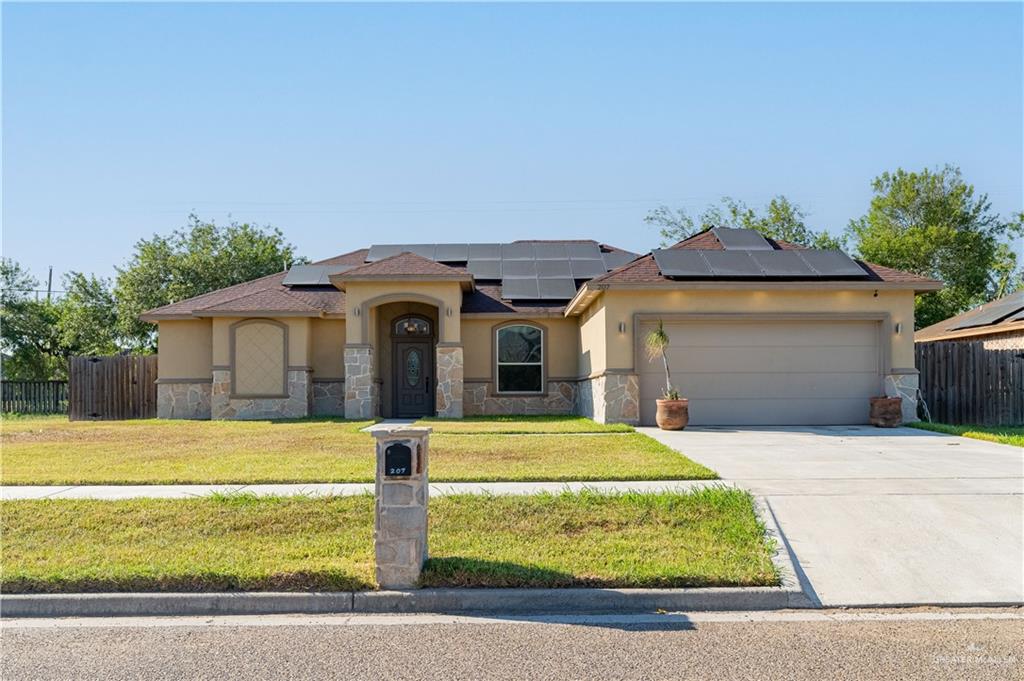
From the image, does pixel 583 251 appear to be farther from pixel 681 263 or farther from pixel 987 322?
pixel 987 322

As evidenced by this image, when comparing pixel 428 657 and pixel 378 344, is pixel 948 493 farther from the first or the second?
pixel 378 344

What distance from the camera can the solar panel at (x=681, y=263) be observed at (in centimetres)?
1742

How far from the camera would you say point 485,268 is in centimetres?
2519

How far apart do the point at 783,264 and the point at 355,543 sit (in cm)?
1365

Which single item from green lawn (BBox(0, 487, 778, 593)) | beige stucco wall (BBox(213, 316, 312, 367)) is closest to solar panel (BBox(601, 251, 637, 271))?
beige stucco wall (BBox(213, 316, 312, 367))

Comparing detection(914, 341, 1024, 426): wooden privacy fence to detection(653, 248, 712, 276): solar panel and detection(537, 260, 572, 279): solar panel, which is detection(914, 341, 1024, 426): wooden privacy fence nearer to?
detection(653, 248, 712, 276): solar panel

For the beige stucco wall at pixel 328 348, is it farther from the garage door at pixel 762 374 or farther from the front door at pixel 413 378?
the garage door at pixel 762 374

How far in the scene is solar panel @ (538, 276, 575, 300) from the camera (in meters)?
22.9

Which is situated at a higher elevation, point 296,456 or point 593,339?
point 593,339

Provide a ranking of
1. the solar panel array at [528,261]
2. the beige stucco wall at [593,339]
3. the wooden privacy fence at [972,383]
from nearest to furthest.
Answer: the beige stucco wall at [593,339] → the wooden privacy fence at [972,383] → the solar panel array at [528,261]

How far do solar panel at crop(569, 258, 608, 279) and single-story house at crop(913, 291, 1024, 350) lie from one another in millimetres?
8856

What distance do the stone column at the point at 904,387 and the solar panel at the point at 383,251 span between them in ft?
47.8

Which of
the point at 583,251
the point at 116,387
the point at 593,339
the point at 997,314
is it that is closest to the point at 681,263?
the point at 593,339

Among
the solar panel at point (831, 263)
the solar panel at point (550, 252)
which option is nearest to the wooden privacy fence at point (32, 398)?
the solar panel at point (550, 252)
